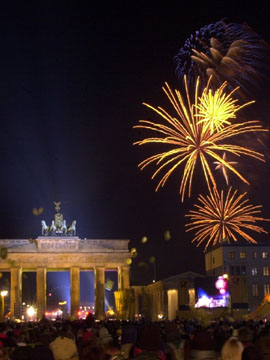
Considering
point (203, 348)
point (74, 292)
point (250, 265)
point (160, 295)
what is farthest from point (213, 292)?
point (160, 295)

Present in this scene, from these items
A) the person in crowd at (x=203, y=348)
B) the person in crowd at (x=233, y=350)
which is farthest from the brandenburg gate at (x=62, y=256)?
the person in crowd at (x=233, y=350)

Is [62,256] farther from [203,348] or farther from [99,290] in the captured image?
[203,348]

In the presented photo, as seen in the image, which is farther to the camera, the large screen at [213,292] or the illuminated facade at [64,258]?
the illuminated facade at [64,258]

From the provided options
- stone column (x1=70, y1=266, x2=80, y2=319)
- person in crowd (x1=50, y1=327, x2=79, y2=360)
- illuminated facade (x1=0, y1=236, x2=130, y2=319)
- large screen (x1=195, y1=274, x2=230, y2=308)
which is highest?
illuminated facade (x1=0, y1=236, x2=130, y2=319)

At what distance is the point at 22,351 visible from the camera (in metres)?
12.0

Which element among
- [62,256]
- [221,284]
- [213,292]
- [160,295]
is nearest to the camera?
[221,284]

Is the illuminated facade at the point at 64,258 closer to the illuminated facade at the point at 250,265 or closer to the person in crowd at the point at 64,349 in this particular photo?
the illuminated facade at the point at 250,265

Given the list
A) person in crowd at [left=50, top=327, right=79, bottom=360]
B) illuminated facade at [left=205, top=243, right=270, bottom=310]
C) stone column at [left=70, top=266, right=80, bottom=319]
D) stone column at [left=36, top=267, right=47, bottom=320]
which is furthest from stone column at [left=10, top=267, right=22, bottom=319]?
person in crowd at [left=50, top=327, right=79, bottom=360]

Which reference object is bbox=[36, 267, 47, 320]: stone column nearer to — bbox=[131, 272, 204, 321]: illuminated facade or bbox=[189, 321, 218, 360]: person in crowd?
bbox=[131, 272, 204, 321]: illuminated facade

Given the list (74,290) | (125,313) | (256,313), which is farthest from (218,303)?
(74,290)

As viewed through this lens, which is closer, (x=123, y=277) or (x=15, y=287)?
(x=15, y=287)

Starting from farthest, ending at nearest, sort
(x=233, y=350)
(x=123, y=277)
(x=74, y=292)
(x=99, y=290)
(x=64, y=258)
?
(x=64, y=258) → (x=123, y=277) → (x=74, y=292) → (x=99, y=290) → (x=233, y=350)

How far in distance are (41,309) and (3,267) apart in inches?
375

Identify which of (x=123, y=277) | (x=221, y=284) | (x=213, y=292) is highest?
(x=123, y=277)
